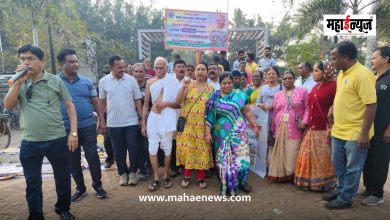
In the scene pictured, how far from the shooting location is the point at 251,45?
33.7 m

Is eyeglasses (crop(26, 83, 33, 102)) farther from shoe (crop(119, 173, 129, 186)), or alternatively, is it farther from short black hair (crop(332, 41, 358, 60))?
short black hair (crop(332, 41, 358, 60))

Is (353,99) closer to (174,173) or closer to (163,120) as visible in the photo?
(163,120)

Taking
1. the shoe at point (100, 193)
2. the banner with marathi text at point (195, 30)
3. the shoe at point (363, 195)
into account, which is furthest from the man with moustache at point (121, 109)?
the banner with marathi text at point (195, 30)

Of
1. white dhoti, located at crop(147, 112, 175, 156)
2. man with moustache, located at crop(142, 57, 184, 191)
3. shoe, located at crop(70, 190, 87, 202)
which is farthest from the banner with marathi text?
shoe, located at crop(70, 190, 87, 202)

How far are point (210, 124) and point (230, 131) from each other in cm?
30

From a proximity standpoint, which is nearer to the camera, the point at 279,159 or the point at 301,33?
the point at 279,159

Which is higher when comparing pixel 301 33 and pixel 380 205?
pixel 301 33

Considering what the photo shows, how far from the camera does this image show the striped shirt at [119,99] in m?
4.44

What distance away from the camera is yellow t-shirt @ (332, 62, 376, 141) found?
A: 10.8 ft

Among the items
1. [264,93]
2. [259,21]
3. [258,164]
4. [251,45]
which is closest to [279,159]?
[258,164]

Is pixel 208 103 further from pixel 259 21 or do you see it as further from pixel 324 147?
pixel 259 21

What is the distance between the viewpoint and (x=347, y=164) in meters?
3.57

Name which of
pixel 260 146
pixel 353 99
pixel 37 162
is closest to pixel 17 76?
pixel 37 162

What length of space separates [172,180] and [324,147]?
7.19 feet
